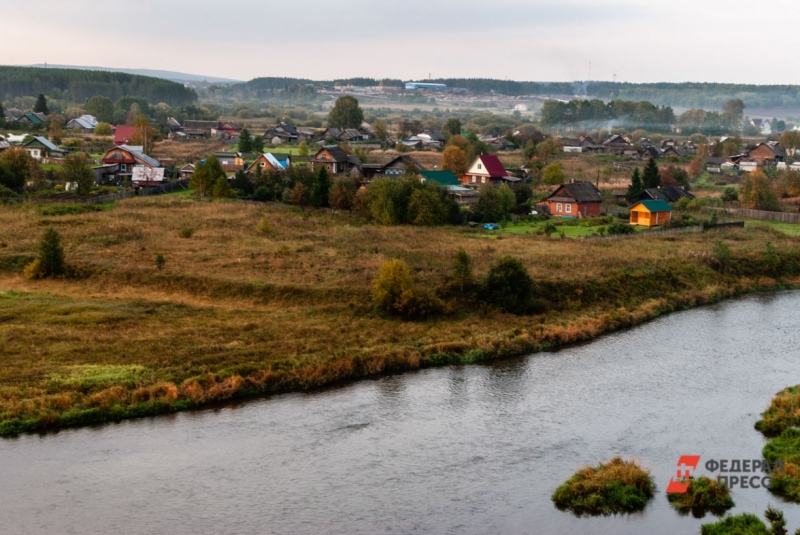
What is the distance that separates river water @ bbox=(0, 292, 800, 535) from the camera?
10.4m

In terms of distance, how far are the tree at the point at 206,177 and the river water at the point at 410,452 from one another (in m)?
18.9

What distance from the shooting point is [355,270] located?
20.5 m

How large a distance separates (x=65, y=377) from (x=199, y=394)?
217cm

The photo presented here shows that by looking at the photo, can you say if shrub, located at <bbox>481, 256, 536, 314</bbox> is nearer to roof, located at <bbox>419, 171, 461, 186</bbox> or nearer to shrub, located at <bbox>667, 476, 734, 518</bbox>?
shrub, located at <bbox>667, 476, 734, 518</bbox>

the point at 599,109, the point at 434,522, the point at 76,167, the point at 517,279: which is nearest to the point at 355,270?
the point at 517,279

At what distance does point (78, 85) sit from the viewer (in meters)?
99.2

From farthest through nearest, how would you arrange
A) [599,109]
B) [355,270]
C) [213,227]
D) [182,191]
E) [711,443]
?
[599,109]
[182,191]
[213,227]
[355,270]
[711,443]

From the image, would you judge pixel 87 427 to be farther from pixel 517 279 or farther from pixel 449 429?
pixel 517 279

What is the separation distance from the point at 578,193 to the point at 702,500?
67.1 feet

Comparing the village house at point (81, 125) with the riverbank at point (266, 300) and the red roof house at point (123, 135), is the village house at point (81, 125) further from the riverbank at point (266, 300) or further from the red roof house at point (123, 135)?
the riverbank at point (266, 300)

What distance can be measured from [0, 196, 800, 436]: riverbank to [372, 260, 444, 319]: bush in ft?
1.11

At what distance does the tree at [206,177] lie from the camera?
1270 inches

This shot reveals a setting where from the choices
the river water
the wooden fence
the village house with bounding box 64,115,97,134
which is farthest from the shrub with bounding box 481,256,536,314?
the village house with bounding box 64,115,97,134

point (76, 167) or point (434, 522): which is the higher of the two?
point (76, 167)
